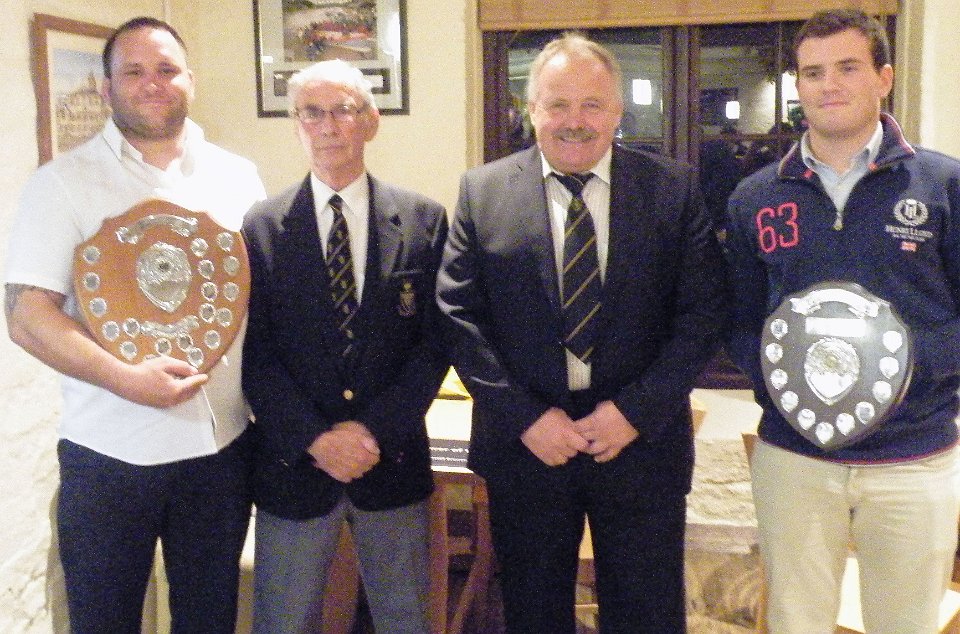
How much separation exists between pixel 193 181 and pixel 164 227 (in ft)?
0.55

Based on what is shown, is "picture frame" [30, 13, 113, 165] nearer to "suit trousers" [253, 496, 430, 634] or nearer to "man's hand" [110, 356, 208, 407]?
"man's hand" [110, 356, 208, 407]

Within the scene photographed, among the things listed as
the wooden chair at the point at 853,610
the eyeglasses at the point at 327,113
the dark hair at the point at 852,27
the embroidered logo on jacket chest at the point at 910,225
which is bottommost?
the wooden chair at the point at 853,610

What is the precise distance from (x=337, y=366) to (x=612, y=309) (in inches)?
22.4

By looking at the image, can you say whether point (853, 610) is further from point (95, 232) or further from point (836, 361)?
point (95, 232)

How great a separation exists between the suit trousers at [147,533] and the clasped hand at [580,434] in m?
0.64

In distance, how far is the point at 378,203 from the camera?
6.17 ft

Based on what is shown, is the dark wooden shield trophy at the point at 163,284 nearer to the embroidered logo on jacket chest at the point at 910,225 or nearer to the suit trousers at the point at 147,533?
the suit trousers at the point at 147,533

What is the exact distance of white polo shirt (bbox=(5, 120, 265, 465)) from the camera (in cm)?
169

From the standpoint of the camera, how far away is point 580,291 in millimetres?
1765

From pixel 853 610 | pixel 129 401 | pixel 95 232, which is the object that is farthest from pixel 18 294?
pixel 853 610

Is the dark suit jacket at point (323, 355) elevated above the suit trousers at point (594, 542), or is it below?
above

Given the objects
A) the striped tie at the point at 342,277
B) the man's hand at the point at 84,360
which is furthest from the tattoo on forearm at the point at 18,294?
the striped tie at the point at 342,277

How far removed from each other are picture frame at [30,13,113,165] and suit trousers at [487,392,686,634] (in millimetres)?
1554

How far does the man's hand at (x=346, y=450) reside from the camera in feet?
5.85
